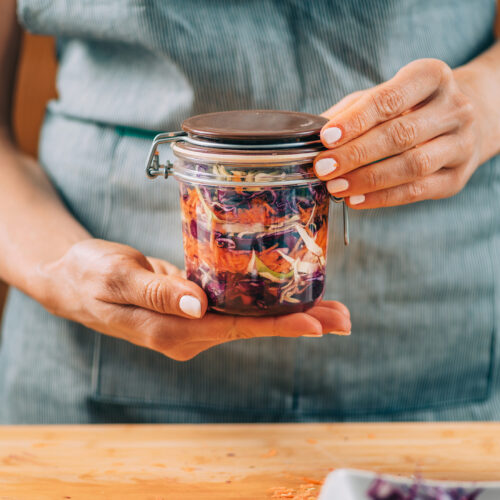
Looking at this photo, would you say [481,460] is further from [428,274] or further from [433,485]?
[428,274]

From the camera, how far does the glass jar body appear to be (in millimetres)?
602

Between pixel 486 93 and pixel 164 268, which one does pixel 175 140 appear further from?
pixel 486 93

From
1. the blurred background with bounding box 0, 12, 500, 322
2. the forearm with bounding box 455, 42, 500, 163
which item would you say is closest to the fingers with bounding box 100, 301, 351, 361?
→ the forearm with bounding box 455, 42, 500, 163

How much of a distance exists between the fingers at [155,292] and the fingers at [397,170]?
0.62 ft

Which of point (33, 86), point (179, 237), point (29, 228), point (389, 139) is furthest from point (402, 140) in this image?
point (33, 86)

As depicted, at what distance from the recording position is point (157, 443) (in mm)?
793

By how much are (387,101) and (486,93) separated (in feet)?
0.93

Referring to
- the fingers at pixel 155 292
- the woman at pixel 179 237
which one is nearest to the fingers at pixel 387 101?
the woman at pixel 179 237

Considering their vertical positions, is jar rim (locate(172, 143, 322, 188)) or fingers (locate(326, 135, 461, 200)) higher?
fingers (locate(326, 135, 461, 200))

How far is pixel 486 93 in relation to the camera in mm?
854

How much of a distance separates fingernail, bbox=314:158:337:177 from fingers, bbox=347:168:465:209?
0.08 meters

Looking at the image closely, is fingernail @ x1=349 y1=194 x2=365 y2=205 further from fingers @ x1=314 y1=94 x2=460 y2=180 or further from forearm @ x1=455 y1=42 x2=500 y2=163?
forearm @ x1=455 y1=42 x2=500 y2=163

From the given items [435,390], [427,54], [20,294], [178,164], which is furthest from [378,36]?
[20,294]

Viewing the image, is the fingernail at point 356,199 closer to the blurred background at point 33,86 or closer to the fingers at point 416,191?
the fingers at point 416,191
